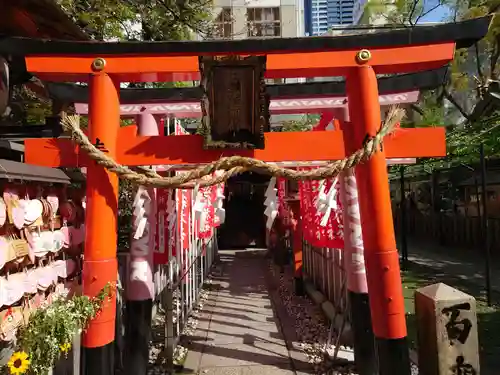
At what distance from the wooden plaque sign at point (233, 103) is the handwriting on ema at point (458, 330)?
7.51ft

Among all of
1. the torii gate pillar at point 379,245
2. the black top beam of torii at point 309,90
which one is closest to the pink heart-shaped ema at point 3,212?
the black top beam of torii at point 309,90

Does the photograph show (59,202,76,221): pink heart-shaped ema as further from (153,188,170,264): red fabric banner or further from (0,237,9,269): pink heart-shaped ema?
(0,237,9,269): pink heart-shaped ema

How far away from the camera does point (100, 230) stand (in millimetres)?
3752

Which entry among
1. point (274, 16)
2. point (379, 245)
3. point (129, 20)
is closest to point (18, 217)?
point (379, 245)

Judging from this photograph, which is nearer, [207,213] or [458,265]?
[207,213]

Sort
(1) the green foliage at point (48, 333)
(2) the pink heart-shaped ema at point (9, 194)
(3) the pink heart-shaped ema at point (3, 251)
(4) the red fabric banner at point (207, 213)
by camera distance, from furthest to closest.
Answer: (4) the red fabric banner at point (207, 213) → (2) the pink heart-shaped ema at point (9, 194) → (3) the pink heart-shaped ema at point (3, 251) → (1) the green foliage at point (48, 333)

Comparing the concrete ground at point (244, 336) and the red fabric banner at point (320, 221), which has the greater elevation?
the red fabric banner at point (320, 221)

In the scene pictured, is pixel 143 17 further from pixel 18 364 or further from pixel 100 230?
pixel 18 364

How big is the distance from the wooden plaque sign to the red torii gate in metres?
0.12

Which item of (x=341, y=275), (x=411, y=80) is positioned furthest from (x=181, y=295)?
(x=411, y=80)

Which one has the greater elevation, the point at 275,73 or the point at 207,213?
the point at 275,73

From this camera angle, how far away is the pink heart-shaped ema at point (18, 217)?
3551mm

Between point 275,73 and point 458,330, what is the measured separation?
115 inches

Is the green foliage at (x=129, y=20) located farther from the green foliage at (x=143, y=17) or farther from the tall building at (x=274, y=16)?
the tall building at (x=274, y=16)
